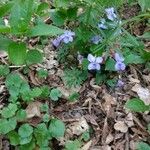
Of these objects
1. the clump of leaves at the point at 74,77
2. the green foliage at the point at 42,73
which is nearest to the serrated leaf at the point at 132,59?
the clump of leaves at the point at 74,77

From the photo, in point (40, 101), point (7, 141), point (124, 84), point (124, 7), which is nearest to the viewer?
point (7, 141)

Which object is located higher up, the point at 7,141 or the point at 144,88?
the point at 144,88

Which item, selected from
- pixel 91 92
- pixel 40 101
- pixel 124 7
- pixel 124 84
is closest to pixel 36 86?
pixel 40 101

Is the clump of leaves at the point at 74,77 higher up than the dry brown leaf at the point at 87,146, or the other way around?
the clump of leaves at the point at 74,77

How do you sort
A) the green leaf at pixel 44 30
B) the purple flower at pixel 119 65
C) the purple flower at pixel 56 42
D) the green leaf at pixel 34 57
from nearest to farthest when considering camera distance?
the green leaf at pixel 44 30
the green leaf at pixel 34 57
the purple flower at pixel 119 65
the purple flower at pixel 56 42

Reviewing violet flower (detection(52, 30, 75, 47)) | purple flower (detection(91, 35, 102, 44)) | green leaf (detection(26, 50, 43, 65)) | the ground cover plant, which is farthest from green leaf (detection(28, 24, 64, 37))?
purple flower (detection(91, 35, 102, 44))

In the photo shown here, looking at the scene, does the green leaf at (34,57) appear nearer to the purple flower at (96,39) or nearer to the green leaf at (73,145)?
the purple flower at (96,39)

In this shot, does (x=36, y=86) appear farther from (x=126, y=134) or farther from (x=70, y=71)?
(x=126, y=134)

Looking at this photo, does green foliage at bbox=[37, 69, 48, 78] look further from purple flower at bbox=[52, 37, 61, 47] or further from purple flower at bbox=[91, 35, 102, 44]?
purple flower at bbox=[91, 35, 102, 44]

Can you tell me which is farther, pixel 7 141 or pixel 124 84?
pixel 124 84
